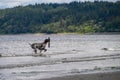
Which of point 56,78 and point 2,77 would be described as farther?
point 2,77

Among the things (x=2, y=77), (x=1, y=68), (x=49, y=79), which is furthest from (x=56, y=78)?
(x=1, y=68)

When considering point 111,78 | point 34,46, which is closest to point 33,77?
point 111,78

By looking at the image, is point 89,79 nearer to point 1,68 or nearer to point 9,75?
point 9,75

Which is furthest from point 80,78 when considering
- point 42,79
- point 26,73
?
point 26,73

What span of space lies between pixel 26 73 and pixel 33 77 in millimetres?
2221

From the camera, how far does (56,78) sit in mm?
21750

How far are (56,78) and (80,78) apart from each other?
1382 millimetres

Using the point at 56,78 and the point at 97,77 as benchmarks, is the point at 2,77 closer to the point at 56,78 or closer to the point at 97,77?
the point at 56,78

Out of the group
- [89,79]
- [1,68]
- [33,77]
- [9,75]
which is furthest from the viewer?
[1,68]

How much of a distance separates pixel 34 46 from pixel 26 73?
65.9 feet

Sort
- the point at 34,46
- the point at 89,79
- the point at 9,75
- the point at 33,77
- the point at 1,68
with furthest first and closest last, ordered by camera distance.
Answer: the point at 34,46 < the point at 1,68 < the point at 9,75 < the point at 33,77 < the point at 89,79

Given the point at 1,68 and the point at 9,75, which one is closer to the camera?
the point at 9,75

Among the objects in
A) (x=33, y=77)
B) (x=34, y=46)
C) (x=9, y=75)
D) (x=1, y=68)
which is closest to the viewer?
(x=33, y=77)

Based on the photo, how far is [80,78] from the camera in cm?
2133
